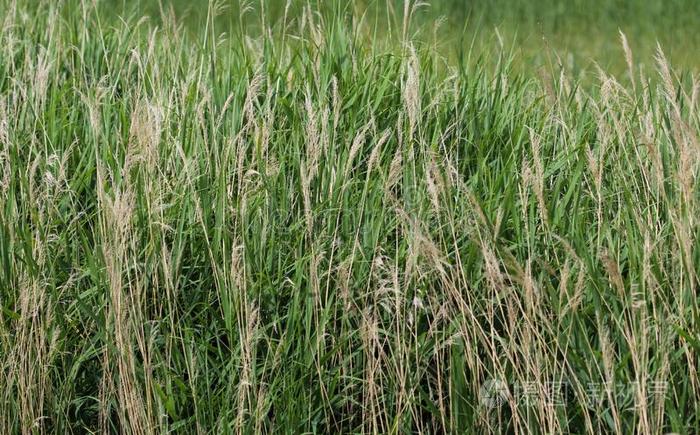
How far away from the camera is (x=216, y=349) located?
279 cm

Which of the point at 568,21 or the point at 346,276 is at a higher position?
the point at 346,276

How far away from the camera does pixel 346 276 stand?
2.60m

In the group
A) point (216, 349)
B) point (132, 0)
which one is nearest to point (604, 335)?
point (216, 349)

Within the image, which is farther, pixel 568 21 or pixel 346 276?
pixel 568 21

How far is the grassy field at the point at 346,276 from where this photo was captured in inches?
101

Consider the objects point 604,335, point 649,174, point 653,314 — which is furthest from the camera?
point 649,174

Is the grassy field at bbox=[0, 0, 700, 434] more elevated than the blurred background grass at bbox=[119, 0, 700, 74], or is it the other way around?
the grassy field at bbox=[0, 0, 700, 434]

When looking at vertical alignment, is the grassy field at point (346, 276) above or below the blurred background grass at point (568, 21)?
above

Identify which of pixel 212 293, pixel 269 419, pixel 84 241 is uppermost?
pixel 84 241

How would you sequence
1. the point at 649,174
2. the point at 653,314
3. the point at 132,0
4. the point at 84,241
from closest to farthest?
1. the point at 653,314
2. the point at 84,241
3. the point at 649,174
4. the point at 132,0

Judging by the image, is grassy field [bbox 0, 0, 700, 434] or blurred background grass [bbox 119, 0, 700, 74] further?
blurred background grass [bbox 119, 0, 700, 74]

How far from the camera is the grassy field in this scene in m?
2.57

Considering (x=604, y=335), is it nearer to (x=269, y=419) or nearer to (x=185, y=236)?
(x=269, y=419)

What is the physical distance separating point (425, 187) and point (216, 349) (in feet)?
2.45
